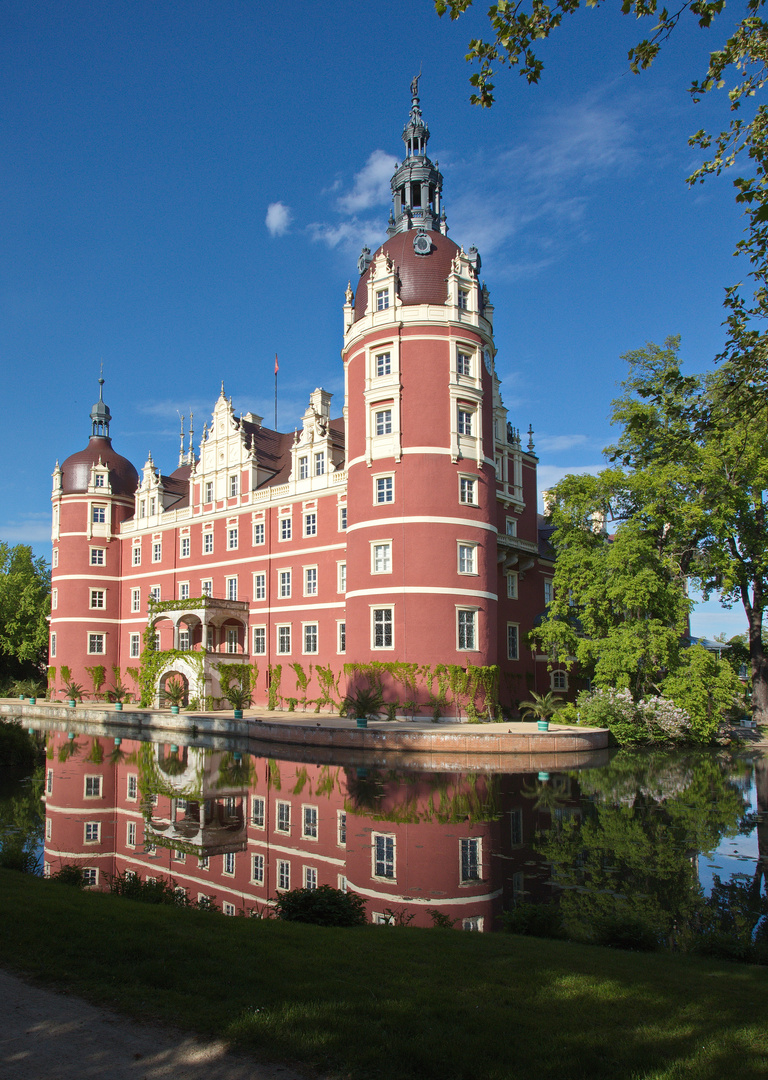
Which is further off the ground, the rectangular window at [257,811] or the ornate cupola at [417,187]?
the ornate cupola at [417,187]

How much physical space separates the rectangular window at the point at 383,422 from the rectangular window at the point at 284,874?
23.8 meters

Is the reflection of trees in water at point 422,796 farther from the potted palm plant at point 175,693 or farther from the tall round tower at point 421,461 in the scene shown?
the potted palm plant at point 175,693

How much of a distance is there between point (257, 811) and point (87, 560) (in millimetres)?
42290

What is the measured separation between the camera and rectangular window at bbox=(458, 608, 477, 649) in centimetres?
3200

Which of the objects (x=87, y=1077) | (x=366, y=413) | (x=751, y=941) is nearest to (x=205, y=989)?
(x=87, y=1077)

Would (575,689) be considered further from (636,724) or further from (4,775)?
(4,775)

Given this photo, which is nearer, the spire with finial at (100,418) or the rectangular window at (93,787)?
the rectangular window at (93,787)

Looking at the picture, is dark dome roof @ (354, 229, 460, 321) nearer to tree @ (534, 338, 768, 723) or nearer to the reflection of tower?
tree @ (534, 338, 768, 723)

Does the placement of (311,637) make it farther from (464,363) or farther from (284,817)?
(284,817)

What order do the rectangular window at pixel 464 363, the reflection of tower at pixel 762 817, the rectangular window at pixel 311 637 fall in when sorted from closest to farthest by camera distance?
1. the reflection of tower at pixel 762 817
2. the rectangular window at pixel 464 363
3. the rectangular window at pixel 311 637

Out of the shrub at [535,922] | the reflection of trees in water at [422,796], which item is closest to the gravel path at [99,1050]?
the shrub at [535,922]

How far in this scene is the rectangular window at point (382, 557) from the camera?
3259cm

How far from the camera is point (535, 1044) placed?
460 centimetres

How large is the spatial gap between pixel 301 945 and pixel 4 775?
Result: 59.6 feet
